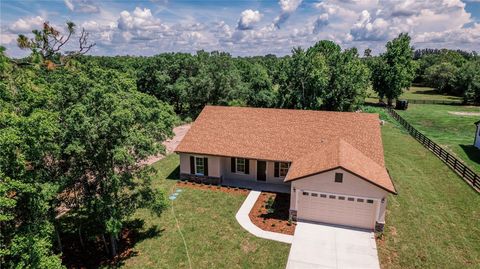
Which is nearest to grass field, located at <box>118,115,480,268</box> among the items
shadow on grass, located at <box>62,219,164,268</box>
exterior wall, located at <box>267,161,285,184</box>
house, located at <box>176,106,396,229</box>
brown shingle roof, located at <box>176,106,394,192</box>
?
shadow on grass, located at <box>62,219,164,268</box>

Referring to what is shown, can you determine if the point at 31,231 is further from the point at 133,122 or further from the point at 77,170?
the point at 133,122

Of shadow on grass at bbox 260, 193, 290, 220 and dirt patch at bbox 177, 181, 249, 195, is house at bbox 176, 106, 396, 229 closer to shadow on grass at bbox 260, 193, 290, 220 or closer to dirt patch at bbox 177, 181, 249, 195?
dirt patch at bbox 177, 181, 249, 195

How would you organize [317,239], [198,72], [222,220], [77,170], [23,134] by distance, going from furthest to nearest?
[198,72], [222,220], [317,239], [77,170], [23,134]

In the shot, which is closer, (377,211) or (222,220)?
(377,211)

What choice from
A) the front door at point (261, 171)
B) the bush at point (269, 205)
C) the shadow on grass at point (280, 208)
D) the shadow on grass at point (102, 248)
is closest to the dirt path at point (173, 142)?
the front door at point (261, 171)

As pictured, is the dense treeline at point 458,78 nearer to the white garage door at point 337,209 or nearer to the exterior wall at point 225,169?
the exterior wall at point 225,169

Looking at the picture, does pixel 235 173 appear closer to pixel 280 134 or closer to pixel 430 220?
pixel 280 134

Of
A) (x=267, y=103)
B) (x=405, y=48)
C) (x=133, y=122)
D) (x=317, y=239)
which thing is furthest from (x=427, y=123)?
(x=133, y=122)

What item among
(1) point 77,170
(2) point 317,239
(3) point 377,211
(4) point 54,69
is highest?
(4) point 54,69

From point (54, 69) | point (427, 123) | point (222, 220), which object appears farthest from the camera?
point (427, 123)

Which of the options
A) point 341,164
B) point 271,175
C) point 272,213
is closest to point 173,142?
point 271,175
